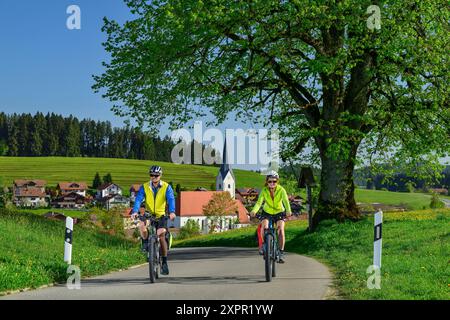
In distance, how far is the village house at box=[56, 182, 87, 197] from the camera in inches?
5728

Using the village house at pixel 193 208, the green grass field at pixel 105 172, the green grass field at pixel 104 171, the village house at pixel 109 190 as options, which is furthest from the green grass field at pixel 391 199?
the village house at pixel 109 190

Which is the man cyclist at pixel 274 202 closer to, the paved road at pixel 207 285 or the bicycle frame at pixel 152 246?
the paved road at pixel 207 285

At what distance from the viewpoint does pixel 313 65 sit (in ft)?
64.1

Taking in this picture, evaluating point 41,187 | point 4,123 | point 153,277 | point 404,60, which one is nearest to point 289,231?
point 404,60

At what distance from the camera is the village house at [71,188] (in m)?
146

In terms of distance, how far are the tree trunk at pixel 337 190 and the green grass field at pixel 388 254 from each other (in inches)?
24.0

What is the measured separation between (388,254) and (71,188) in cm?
13861

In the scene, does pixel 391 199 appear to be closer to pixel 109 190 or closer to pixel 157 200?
pixel 109 190

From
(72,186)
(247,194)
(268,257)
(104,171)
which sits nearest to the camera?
(268,257)

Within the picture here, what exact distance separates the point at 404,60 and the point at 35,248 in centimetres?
1458

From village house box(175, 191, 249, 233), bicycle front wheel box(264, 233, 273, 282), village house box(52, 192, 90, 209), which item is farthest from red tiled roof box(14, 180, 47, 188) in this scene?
bicycle front wheel box(264, 233, 273, 282)

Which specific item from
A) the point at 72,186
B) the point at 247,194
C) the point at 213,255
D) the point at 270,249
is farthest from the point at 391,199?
the point at 270,249
